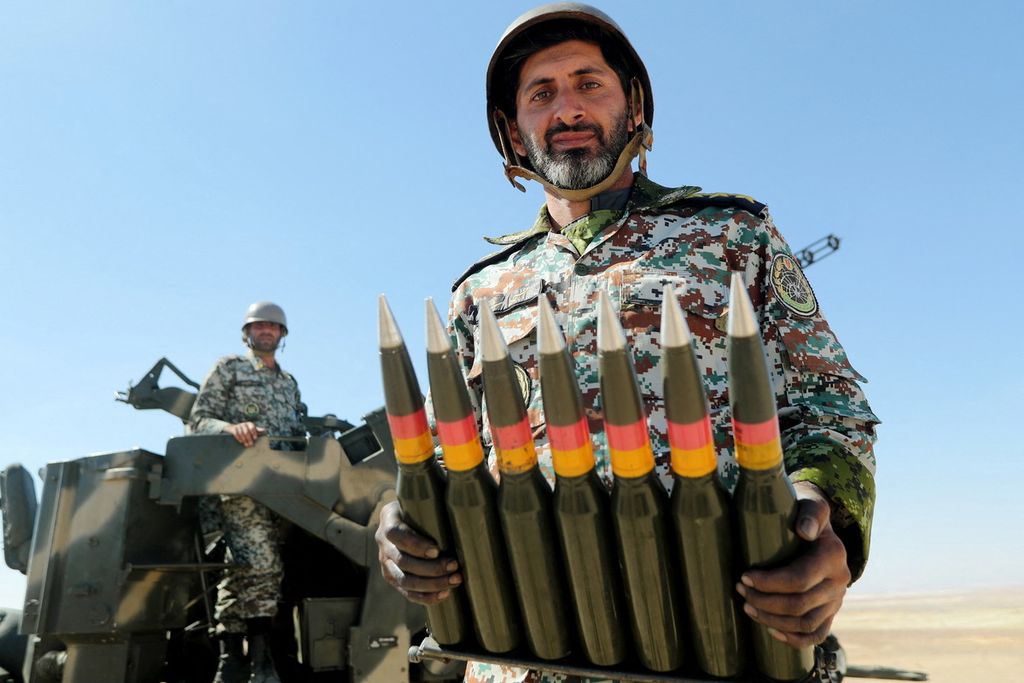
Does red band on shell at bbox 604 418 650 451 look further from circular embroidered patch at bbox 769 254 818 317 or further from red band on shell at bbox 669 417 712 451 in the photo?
circular embroidered patch at bbox 769 254 818 317

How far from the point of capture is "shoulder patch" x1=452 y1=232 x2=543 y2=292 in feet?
9.30

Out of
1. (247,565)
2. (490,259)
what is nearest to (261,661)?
(247,565)

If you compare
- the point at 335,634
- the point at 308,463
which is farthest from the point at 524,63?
the point at 335,634

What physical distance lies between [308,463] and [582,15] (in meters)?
4.69

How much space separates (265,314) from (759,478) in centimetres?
694

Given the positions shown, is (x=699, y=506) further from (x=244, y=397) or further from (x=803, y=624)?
(x=244, y=397)

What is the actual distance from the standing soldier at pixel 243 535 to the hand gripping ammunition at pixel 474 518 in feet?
15.0

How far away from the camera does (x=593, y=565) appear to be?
2078 millimetres

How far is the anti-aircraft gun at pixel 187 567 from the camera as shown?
599 cm

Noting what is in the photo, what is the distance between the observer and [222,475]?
6.39m

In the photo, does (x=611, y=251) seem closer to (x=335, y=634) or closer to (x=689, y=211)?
(x=689, y=211)

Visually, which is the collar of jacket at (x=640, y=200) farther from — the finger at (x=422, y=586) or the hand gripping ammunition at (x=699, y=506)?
the finger at (x=422, y=586)

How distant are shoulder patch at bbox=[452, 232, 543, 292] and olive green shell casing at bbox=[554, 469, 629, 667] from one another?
3.21 feet

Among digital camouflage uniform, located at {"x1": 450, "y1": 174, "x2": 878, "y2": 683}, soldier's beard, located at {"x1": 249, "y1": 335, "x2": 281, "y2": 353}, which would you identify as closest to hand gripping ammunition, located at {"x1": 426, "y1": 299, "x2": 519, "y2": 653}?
digital camouflage uniform, located at {"x1": 450, "y1": 174, "x2": 878, "y2": 683}
